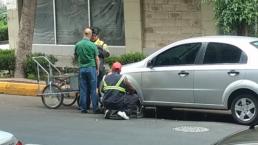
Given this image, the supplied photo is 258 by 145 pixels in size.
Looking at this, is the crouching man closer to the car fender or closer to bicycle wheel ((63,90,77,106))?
the car fender

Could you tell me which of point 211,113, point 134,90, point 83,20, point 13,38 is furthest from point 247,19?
point 13,38

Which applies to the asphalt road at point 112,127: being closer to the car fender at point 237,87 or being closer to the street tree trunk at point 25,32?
the car fender at point 237,87

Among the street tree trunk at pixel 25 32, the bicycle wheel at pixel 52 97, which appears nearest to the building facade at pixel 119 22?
the street tree trunk at pixel 25 32

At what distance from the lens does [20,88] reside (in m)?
15.9

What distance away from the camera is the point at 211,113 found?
40.8 ft

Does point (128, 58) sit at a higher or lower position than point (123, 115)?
higher

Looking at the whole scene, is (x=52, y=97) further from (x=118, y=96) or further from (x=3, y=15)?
(x=3, y=15)

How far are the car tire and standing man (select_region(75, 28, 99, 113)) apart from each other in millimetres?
3133

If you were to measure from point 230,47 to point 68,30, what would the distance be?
11.6m

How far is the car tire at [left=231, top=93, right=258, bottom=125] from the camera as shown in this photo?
10.7 metres

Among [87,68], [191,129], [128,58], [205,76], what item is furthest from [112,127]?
[128,58]

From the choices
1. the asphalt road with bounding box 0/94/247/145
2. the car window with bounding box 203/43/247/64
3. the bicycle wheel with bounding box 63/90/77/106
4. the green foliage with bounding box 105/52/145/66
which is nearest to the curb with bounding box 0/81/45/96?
the bicycle wheel with bounding box 63/90/77/106

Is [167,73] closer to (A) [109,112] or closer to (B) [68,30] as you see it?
(A) [109,112]

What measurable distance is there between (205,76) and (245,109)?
36.4 inches
